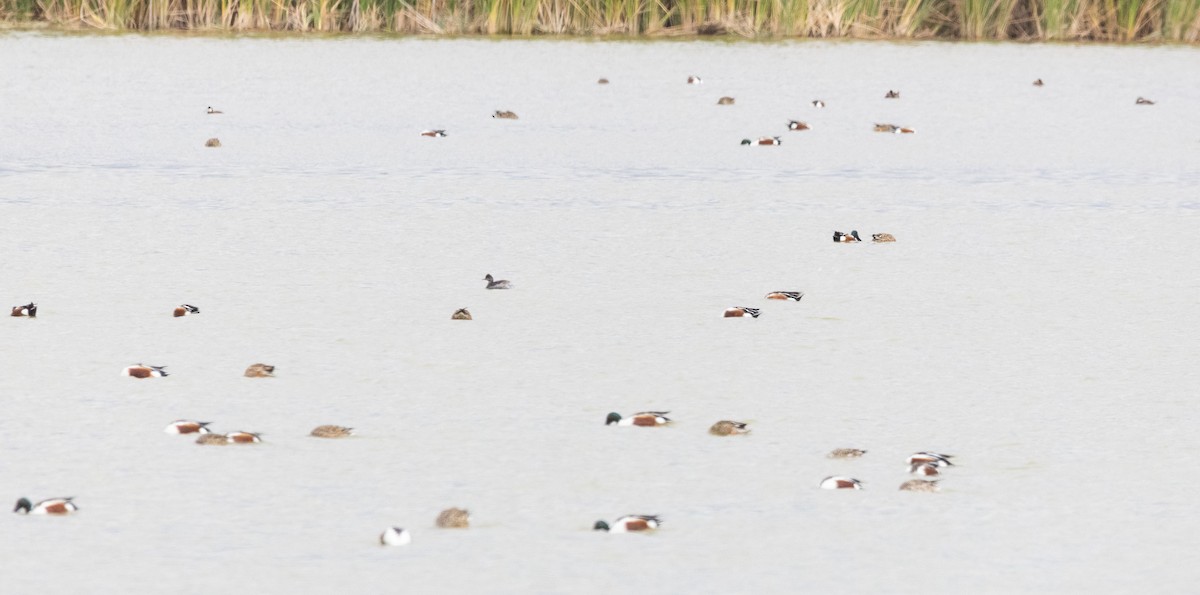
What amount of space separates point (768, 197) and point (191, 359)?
6062 millimetres

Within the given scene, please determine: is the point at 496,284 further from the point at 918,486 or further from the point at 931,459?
the point at 918,486

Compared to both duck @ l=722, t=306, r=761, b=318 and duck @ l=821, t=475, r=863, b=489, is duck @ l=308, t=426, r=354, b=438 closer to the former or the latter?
duck @ l=821, t=475, r=863, b=489

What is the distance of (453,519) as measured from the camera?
5371 millimetres

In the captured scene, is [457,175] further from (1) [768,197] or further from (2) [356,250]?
(2) [356,250]

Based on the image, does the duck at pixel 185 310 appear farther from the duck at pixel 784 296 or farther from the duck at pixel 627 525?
the duck at pixel 627 525

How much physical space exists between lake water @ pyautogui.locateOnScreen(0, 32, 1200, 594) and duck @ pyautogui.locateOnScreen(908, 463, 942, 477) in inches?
2.0

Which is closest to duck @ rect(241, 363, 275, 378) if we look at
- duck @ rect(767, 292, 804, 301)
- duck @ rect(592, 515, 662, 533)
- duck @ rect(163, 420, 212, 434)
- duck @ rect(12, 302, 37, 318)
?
duck @ rect(163, 420, 212, 434)

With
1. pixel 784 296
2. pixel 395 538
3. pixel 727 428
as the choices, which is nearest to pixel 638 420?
pixel 727 428

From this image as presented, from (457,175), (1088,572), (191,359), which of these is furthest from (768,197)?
(1088,572)

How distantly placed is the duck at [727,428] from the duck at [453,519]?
132 centimetres

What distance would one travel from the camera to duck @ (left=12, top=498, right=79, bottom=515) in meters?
5.44

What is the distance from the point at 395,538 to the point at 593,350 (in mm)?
2821

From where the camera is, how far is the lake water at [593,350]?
521cm

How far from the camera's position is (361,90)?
20156 millimetres
